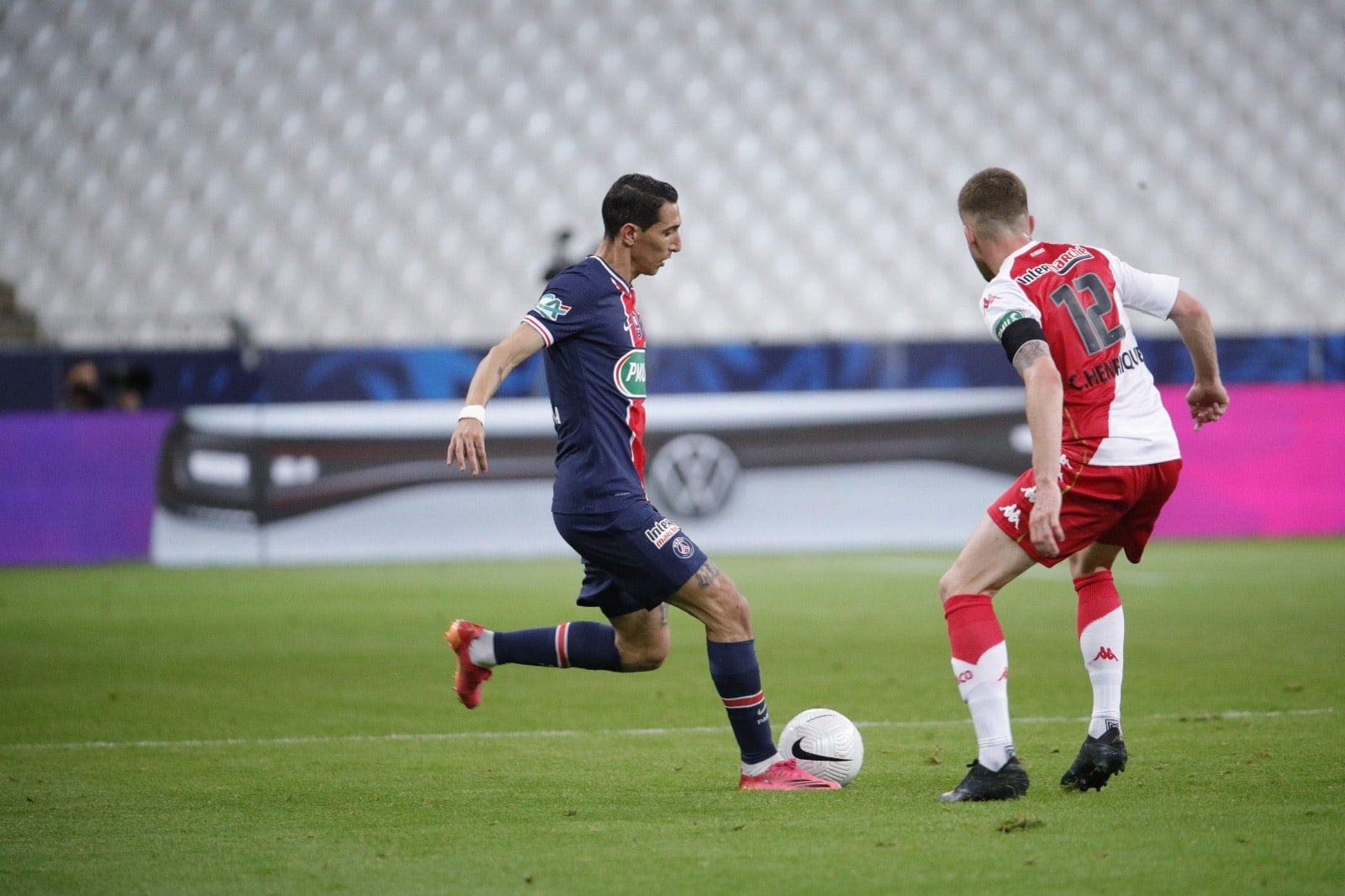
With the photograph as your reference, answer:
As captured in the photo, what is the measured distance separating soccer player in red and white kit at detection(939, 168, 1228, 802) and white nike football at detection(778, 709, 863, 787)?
405mm

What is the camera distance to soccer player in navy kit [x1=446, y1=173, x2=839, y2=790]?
4.77 m

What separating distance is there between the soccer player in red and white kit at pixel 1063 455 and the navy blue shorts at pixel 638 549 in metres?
0.80

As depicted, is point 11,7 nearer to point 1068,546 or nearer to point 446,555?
point 446,555

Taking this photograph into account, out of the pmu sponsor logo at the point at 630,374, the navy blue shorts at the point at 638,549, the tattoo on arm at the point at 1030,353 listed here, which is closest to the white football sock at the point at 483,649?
the navy blue shorts at the point at 638,549

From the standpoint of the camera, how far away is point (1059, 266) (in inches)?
182

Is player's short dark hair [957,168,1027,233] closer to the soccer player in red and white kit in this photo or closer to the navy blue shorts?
the soccer player in red and white kit

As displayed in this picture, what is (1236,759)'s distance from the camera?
5020 millimetres

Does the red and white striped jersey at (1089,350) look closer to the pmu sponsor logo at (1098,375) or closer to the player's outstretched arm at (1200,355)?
the pmu sponsor logo at (1098,375)

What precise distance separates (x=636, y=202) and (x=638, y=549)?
3.63ft

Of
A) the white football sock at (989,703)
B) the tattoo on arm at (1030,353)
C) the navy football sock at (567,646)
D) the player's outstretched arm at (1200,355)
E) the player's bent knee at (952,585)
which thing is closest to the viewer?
the tattoo on arm at (1030,353)

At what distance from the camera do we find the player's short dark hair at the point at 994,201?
4637 millimetres

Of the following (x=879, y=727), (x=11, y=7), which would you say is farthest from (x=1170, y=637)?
(x=11, y=7)

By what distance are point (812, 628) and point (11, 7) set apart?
44.2ft

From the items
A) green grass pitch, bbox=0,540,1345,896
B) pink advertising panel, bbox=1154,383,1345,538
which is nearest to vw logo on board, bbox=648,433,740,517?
green grass pitch, bbox=0,540,1345,896
